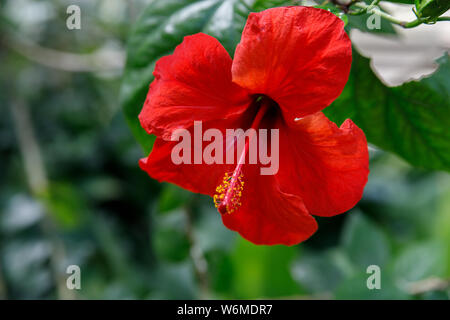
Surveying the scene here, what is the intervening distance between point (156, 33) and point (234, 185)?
30 cm

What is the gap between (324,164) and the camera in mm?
556

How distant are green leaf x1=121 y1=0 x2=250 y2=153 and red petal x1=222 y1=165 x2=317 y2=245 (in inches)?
7.0

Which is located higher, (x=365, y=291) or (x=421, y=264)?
(x=365, y=291)

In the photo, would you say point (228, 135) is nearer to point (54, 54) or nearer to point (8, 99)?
point (54, 54)

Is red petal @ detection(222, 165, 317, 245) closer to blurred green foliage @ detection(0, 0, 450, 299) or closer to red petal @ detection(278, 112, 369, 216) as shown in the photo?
red petal @ detection(278, 112, 369, 216)

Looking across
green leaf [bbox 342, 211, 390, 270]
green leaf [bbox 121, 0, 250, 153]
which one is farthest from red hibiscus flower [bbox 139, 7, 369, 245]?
green leaf [bbox 342, 211, 390, 270]

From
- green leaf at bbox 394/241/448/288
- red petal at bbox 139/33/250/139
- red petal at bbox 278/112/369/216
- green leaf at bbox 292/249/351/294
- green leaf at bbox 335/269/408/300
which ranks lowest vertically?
green leaf at bbox 292/249/351/294

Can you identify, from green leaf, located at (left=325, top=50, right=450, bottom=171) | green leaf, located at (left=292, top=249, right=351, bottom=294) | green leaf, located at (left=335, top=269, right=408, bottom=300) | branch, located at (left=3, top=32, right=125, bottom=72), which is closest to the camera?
green leaf, located at (left=325, top=50, right=450, bottom=171)

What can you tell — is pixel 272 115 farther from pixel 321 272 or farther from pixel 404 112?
pixel 321 272

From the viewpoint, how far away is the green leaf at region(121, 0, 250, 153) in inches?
25.5

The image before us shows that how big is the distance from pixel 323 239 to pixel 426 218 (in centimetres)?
48

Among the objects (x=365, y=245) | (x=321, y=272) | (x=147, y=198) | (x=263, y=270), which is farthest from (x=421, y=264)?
(x=147, y=198)

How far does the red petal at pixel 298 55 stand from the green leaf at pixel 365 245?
2.31 ft

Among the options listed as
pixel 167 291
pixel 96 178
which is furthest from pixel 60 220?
pixel 167 291
